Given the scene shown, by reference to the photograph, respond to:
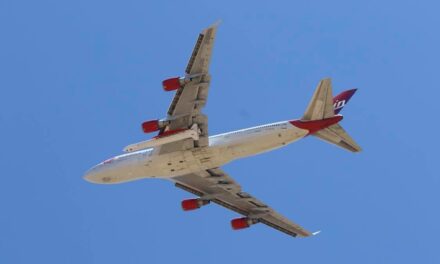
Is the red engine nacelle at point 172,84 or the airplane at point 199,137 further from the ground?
the red engine nacelle at point 172,84

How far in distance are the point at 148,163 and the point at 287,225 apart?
1556 cm

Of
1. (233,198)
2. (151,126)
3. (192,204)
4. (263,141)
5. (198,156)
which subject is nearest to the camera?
(151,126)

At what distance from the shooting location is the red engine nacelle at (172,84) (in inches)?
2778

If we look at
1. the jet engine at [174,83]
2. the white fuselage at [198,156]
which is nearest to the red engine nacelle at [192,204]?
the white fuselage at [198,156]

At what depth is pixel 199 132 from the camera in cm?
7431

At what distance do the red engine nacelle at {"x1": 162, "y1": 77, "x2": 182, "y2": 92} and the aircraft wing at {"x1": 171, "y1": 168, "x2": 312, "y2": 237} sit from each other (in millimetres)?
13243

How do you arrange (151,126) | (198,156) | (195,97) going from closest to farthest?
1. (195,97)
2. (151,126)
3. (198,156)

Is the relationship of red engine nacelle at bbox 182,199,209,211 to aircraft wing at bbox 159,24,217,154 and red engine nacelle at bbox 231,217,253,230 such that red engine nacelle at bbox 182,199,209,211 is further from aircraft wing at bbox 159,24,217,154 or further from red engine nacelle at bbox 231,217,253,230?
aircraft wing at bbox 159,24,217,154

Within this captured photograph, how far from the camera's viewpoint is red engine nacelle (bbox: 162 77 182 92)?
232 feet

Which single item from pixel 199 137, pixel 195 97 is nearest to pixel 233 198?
pixel 199 137

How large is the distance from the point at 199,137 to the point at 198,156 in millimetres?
2024

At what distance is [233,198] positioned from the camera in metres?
86.0

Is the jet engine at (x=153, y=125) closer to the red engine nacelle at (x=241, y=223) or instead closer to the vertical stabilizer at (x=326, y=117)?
the vertical stabilizer at (x=326, y=117)

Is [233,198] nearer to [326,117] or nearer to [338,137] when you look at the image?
[338,137]
